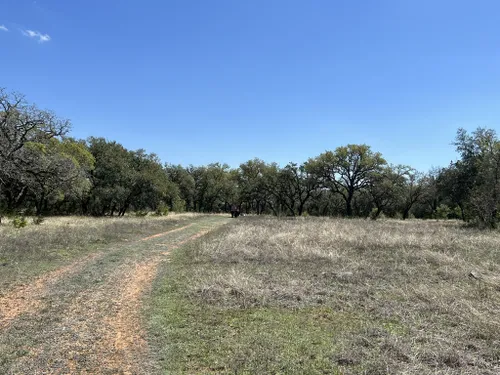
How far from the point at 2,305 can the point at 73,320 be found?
1939 millimetres

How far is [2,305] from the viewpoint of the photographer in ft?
23.0

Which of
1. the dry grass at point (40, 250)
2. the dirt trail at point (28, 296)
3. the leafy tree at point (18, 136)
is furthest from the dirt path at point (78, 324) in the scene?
the leafy tree at point (18, 136)

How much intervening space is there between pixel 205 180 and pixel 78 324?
3119 inches

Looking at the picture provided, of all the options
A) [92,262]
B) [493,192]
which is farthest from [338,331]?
[493,192]

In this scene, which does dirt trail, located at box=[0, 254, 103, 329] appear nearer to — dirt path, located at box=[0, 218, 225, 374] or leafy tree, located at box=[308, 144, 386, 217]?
dirt path, located at box=[0, 218, 225, 374]

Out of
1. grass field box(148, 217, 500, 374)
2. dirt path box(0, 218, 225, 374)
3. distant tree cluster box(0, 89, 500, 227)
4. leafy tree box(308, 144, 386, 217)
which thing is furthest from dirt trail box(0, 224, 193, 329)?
leafy tree box(308, 144, 386, 217)

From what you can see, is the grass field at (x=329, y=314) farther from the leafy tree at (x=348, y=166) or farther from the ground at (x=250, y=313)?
the leafy tree at (x=348, y=166)

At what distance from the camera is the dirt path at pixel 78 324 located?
4.68 m

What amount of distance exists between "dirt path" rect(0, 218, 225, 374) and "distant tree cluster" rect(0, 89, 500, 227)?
15830 mm

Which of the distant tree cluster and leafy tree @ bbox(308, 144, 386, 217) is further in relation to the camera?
leafy tree @ bbox(308, 144, 386, 217)

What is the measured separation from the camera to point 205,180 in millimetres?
84812

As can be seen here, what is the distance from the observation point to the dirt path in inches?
184

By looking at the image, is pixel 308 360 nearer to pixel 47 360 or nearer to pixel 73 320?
pixel 47 360

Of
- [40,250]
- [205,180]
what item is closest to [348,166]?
[205,180]
